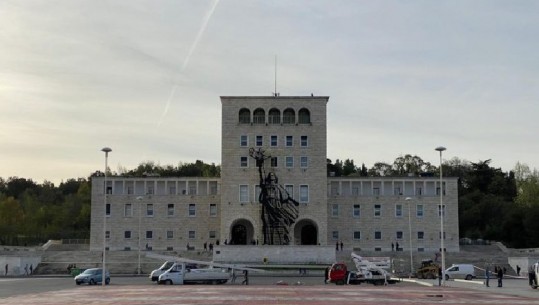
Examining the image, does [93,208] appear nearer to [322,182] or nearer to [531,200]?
[322,182]

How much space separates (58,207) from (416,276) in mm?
71614

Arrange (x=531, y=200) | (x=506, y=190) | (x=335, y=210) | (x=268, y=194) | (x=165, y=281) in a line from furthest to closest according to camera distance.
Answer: (x=506, y=190) → (x=531, y=200) → (x=335, y=210) → (x=268, y=194) → (x=165, y=281)

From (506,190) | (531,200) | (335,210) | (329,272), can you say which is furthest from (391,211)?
(329,272)

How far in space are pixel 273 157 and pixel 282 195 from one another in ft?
15.4

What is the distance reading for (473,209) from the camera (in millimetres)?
106188

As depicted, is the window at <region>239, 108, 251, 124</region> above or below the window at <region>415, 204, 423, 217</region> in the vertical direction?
above

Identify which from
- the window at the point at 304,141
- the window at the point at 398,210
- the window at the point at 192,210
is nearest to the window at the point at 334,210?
the window at the point at 398,210

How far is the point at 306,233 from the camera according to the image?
91000 millimetres

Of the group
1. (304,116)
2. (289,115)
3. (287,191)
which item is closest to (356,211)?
(287,191)

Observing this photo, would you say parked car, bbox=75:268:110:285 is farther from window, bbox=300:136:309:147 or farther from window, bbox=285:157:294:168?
window, bbox=300:136:309:147

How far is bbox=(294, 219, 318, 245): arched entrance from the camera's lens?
88.9 m

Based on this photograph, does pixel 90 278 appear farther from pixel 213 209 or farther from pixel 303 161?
pixel 213 209

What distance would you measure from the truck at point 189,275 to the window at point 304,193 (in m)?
38.5

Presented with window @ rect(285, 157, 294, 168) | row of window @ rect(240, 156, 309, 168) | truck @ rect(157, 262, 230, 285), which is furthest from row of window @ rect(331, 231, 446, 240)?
truck @ rect(157, 262, 230, 285)
